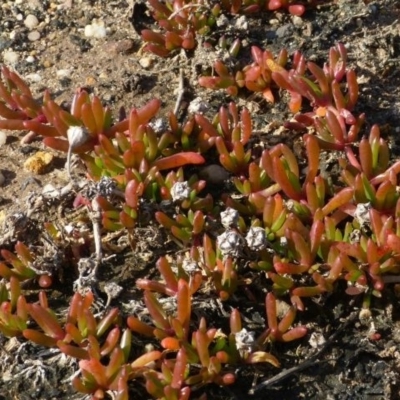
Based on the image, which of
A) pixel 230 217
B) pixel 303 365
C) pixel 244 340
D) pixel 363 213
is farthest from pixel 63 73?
pixel 303 365

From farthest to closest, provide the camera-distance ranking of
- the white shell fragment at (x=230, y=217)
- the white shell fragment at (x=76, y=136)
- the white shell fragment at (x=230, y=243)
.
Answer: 1. the white shell fragment at (x=76, y=136)
2. the white shell fragment at (x=230, y=217)
3. the white shell fragment at (x=230, y=243)

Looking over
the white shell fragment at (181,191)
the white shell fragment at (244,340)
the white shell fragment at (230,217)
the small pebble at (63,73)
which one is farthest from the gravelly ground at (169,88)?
the white shell fragment at (230,217)

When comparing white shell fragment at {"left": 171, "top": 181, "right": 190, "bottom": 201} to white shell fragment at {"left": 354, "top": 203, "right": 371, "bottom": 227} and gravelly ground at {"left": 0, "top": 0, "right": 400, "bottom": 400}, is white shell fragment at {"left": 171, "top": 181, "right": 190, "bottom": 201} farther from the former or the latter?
white shell fragment at {"left": 354, "top": 203, "right": 371, "bottom": 227}

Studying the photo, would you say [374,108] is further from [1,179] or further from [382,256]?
[1,179]

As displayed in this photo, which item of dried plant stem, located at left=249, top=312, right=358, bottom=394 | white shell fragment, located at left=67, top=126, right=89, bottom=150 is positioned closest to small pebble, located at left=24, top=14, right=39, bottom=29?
white shell fragment, located at left=67, top=126, right=89, bottom=150

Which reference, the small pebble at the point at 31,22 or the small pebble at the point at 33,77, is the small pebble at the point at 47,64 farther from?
the small pebble at the point at 31,22
